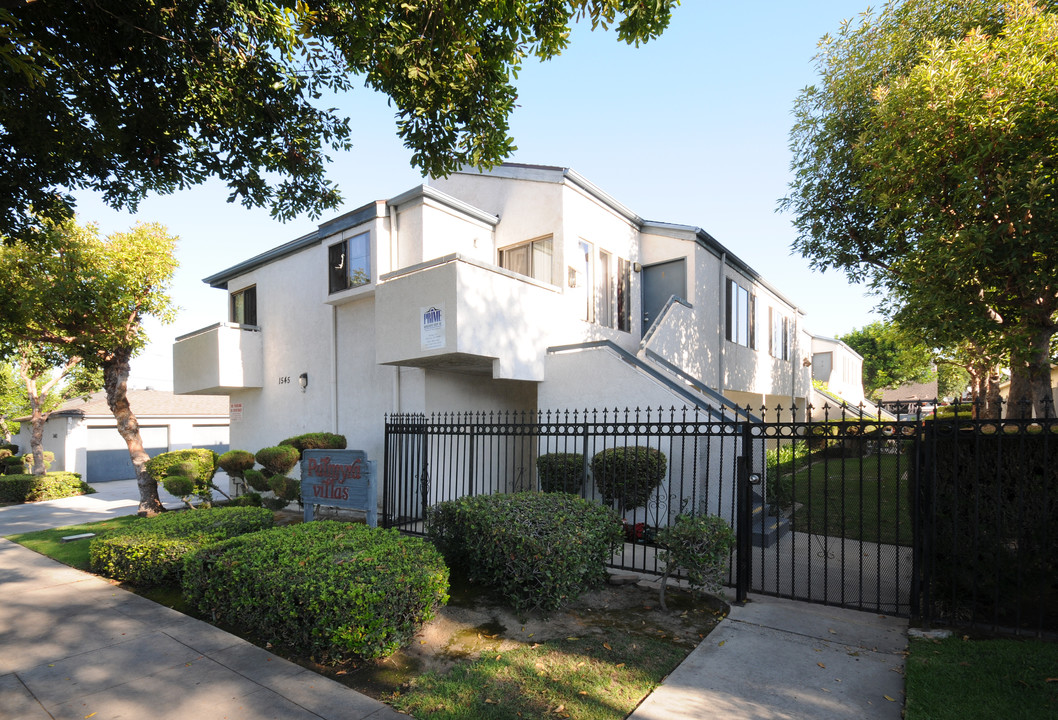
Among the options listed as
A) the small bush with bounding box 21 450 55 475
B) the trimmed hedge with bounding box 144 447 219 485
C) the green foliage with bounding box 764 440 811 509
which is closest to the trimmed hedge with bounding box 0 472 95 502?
the small bush with bounding box 21 450 55 475

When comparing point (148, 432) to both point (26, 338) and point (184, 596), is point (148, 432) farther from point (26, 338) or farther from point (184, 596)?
point (184, 596)

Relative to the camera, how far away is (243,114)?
7.06 m

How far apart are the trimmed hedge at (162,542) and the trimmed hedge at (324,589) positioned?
0.87 meters

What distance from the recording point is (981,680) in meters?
4.17

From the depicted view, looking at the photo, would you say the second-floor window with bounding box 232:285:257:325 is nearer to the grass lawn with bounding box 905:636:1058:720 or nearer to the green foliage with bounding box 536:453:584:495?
the green foliage with bounding box 536:453:584:495

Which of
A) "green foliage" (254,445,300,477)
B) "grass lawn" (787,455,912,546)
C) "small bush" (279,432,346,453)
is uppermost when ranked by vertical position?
"small bush" (279,432,346,453)

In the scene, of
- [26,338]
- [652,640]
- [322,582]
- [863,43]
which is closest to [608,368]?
[652,640]

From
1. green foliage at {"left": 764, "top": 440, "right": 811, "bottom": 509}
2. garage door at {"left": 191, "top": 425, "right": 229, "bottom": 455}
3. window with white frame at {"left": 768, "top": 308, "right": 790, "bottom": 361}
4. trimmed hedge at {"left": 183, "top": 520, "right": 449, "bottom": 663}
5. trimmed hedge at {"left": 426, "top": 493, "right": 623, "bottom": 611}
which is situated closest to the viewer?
trimmed hedge at {"left": 183, "top": 520, "right": 449, "bottom": 663}

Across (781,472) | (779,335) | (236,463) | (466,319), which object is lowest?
(781,472)

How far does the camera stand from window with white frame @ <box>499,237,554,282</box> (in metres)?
12.5

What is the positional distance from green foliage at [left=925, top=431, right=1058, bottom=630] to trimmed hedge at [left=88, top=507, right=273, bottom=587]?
7976 mm

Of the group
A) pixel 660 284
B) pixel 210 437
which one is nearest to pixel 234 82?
pixel 660 284

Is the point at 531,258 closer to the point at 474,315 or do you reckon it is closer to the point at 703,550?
the point at 474,315

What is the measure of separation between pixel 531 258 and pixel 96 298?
9942 millimetres
